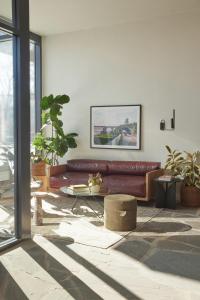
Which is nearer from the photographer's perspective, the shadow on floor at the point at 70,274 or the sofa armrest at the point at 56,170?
the shadow on floor at the point at 70,274

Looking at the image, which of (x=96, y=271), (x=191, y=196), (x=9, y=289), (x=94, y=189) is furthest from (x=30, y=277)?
(x=191, y=196)

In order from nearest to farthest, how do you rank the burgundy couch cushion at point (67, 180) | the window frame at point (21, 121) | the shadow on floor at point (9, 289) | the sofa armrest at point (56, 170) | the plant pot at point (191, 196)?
the shadow on floor at point (9, 289)
the window frame at point (21, 121)
the plant pot at point (191, 196)
the burgundy couch cushion at point (67, 180)
the sofa armrest at point (56, 170)

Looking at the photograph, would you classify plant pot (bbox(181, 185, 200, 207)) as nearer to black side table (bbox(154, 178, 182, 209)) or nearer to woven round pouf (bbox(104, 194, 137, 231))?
black side table (bbox(154, 178, 182, 209))

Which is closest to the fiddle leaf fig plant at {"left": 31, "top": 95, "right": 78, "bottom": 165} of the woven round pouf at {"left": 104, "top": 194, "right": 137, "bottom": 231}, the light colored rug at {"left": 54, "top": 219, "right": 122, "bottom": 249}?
the light colored rug at {"left": 54, "top": 219, "right": 122, "bottom": 249}

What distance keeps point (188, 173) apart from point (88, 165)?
2.07m

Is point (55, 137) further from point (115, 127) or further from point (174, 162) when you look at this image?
point (174, 162)

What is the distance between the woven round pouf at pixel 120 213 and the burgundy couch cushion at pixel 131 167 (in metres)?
2.05

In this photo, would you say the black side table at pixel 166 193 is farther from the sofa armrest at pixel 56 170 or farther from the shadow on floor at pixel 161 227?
the sofa armrest at pixel 56 170

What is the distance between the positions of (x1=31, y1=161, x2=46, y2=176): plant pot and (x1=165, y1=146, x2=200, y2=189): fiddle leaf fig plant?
2.55 m

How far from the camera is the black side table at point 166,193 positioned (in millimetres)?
6004

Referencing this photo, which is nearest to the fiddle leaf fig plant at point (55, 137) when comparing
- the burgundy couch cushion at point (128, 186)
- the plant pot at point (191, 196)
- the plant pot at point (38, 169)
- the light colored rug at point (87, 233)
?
the plant pot at point (38, 169)

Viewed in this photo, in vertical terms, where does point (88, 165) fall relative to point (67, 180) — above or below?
above

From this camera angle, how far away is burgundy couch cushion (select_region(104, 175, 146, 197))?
6094 millimetres

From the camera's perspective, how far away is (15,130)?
13.8 feet
